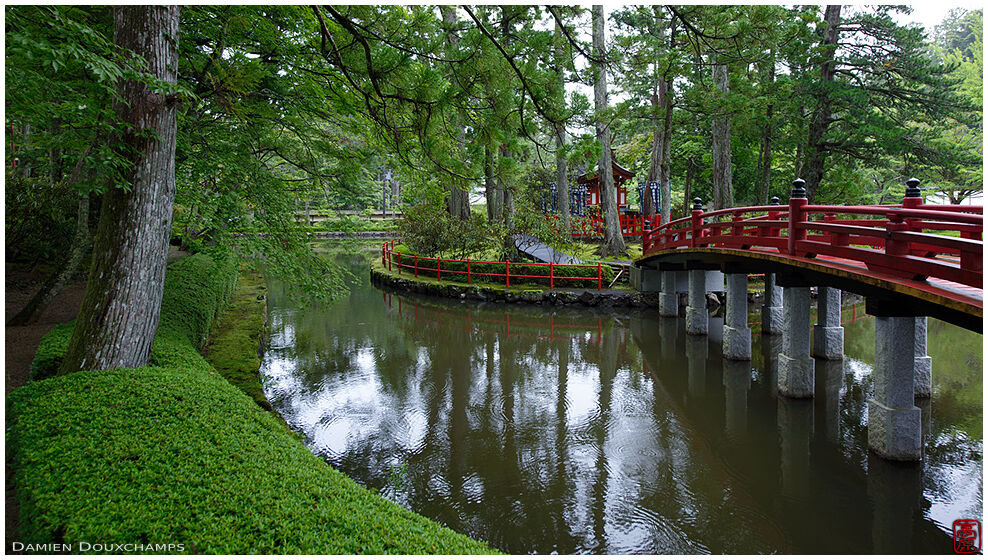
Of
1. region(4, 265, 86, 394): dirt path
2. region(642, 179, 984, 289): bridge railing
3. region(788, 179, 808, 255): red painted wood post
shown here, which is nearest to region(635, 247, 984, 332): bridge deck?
region(642, 179, 984, 289): bridge railing

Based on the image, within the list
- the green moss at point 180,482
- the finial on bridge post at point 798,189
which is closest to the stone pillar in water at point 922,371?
the finial on bridge post at point 798,189

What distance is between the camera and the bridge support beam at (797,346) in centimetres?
762

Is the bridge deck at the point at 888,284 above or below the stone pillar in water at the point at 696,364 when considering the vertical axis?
above

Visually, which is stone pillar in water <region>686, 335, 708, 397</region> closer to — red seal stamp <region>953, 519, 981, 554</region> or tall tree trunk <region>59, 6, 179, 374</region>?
red seal stamp <region>953, 519, 981, 554</region>

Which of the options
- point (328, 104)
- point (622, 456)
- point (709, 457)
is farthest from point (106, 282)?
point (709, 457)

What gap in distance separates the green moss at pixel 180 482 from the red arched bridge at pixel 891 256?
4.57 meters

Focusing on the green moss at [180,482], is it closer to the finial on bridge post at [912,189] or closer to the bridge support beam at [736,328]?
the finial on bridge post at [912,189]

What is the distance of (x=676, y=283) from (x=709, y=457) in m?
8.44

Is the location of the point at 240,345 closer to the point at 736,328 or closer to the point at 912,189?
the point at 736,328

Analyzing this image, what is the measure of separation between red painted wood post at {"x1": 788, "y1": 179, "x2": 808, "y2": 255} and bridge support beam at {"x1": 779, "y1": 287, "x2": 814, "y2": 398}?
0.79 metres

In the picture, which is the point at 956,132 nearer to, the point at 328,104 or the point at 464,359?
the point at 464,359

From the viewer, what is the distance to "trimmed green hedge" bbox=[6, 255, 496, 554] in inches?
111

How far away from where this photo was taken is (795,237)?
24.0 feet

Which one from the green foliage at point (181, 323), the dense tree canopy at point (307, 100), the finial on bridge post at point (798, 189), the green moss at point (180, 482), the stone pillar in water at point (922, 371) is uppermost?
the dense tree canopy at point (307, 100)
